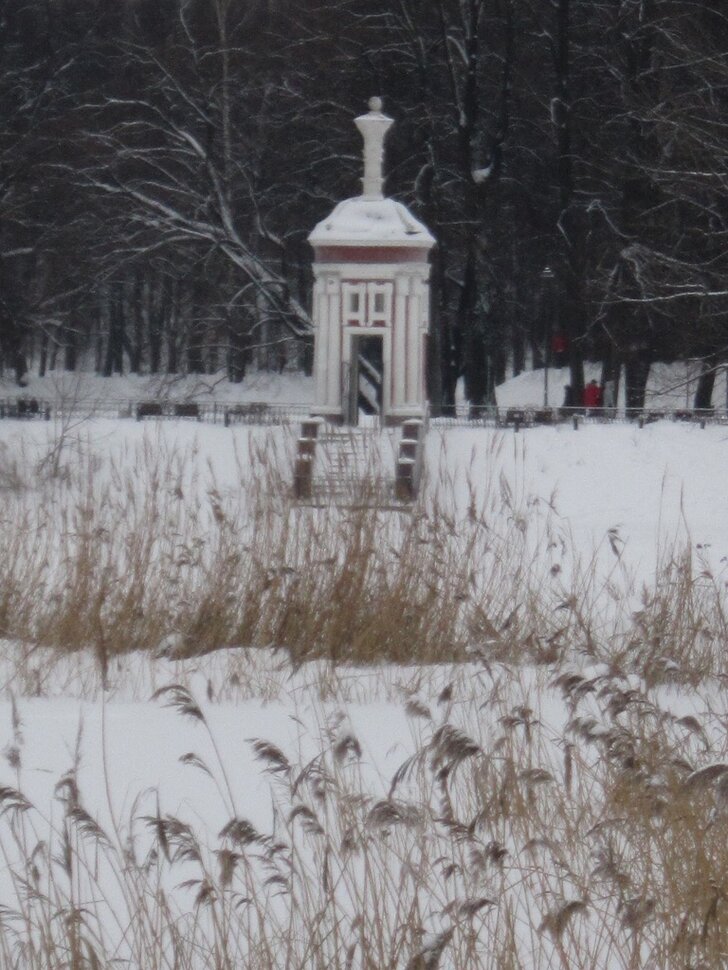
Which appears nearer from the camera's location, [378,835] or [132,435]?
[378,835]

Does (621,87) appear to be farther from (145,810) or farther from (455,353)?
(145,810)

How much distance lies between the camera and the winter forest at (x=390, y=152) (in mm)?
26594

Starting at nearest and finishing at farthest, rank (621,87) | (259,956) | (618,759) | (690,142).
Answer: (259,956)
(618,759)
(690,142)
(621,87)

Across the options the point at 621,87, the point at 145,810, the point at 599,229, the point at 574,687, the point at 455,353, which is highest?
the point at 621,87

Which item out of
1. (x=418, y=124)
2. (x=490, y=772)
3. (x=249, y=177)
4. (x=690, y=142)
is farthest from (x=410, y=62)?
(x=490, y=772)

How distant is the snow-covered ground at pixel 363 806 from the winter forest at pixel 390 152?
1906 cm

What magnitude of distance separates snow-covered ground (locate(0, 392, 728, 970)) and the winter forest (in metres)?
19.1

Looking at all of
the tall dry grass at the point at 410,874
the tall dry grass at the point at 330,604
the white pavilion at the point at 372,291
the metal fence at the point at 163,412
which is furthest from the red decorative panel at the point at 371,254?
the tall dry grass at the point at 410,874

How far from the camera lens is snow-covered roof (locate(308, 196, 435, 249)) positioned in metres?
21.5

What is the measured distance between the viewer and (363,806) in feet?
10.6

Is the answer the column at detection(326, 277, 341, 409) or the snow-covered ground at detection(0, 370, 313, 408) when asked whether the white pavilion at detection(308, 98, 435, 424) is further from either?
the snow-covered ground at detection(0, 370, 313, 408)

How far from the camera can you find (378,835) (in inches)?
131

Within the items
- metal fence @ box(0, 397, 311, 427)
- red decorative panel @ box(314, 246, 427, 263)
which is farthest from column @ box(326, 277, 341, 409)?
metal fence @ box(0, 397, 311, 427)

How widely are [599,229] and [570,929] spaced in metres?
26.4
